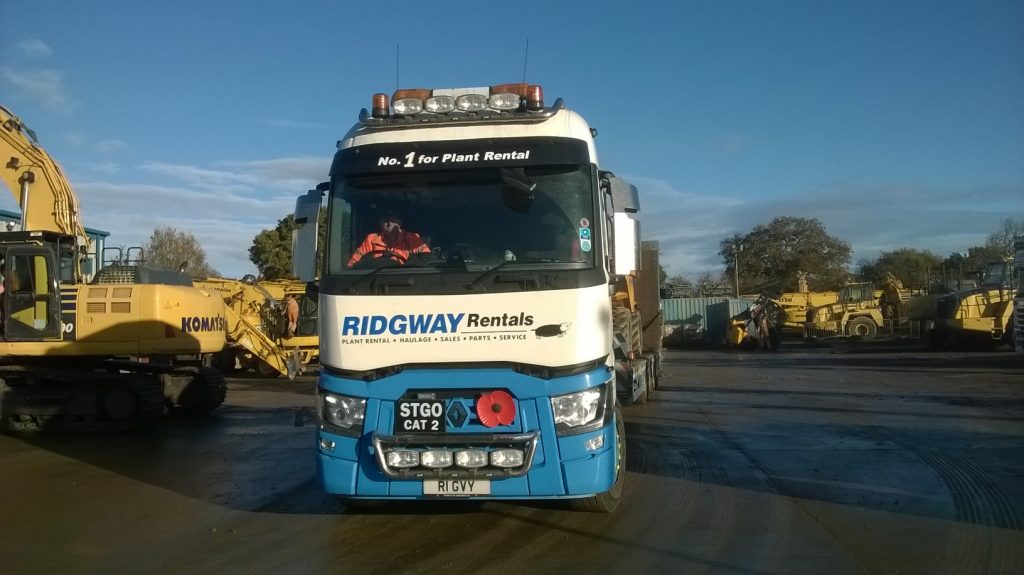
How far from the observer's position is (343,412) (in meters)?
6.16

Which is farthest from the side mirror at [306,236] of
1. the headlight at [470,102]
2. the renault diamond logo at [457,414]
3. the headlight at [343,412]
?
the renault diamond logo at [457,414]

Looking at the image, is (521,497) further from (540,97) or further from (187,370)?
(187,370)

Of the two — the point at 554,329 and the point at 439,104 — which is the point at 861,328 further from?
the point at 554,329

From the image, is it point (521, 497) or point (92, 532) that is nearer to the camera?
point (521, 497)

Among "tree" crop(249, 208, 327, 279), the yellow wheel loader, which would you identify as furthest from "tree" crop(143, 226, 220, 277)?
the yellow wheel loader

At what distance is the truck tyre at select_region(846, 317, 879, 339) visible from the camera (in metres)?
36.2

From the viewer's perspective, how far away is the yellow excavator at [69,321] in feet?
39.2

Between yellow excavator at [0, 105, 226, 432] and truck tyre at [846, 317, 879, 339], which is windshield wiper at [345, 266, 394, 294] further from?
truck tyre at [846, 317, 879, 339]

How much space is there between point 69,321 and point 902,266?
6753 cm

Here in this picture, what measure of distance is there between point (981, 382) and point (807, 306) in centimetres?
2039

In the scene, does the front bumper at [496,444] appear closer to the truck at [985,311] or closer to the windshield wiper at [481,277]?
the windshield wiper at [481,277]

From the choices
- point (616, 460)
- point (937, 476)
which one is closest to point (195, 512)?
point (616, 460)

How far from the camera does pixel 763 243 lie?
215 ft

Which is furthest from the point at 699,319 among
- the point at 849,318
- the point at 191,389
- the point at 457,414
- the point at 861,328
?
the point at 457,414
